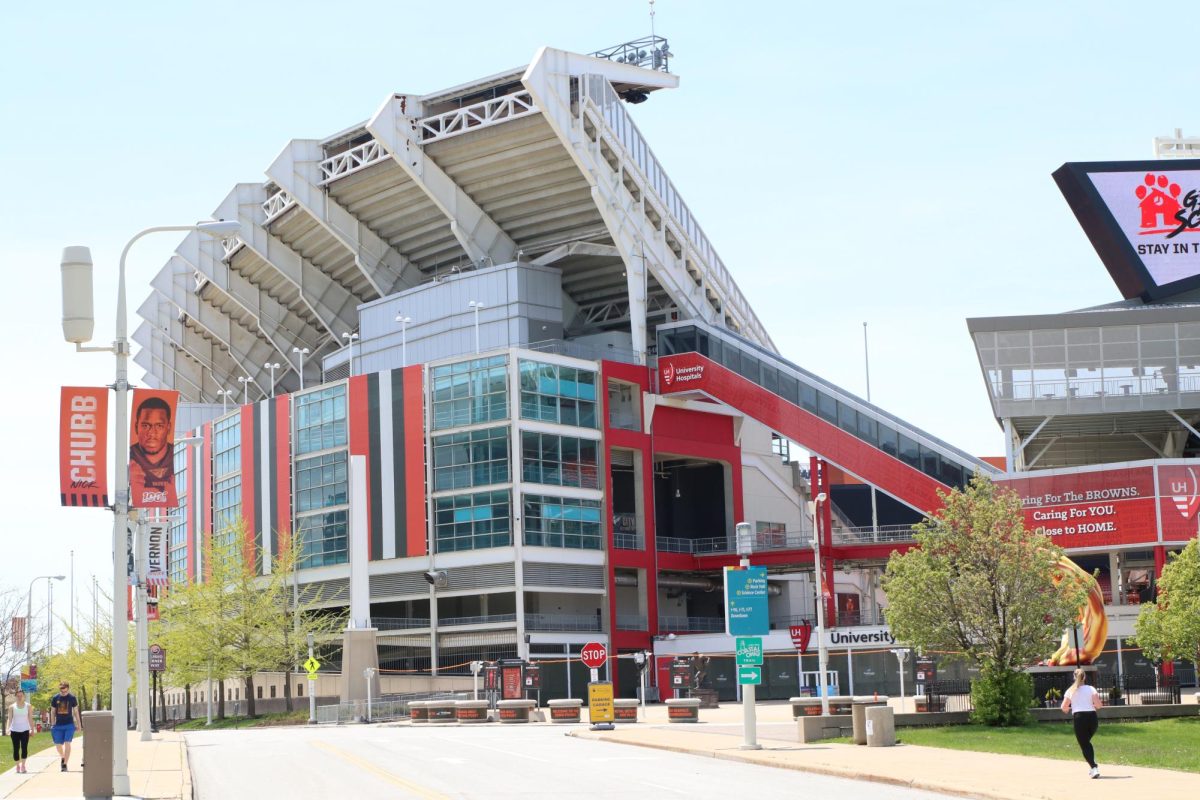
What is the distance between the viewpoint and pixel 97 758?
77.2ft

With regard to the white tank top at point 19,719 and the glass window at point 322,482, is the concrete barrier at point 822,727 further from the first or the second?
the glass window at point 322,482

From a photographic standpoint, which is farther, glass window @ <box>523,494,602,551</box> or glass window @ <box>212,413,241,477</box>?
glass window @ <box>212,413,241,477</box>

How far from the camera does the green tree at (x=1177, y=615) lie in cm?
4062

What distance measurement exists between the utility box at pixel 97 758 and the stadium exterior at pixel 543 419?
4985 cm

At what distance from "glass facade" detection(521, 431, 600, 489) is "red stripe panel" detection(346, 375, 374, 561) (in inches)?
388

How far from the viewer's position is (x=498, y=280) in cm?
8981

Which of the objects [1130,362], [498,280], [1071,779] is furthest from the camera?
[498,280]

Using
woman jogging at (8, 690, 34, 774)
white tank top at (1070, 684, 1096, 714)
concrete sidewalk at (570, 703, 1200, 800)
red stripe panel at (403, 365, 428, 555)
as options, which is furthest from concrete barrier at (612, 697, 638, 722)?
red stripe panel at (403, 365, 428, 555)

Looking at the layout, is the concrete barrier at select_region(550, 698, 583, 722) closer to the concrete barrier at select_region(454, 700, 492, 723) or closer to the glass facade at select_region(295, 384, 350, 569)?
the concrete barrier at select_region(454, 700, 492, 723)

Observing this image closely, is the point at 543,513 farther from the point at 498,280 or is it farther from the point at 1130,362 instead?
the point at 1130,362

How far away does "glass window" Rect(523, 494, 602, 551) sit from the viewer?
268ft

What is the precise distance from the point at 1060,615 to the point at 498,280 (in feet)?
180

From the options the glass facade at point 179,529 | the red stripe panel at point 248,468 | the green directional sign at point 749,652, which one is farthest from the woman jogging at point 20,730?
the glass facade at point 179,529

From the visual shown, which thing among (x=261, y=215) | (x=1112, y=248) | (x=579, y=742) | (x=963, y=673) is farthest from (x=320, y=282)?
(x=579, y=742)
